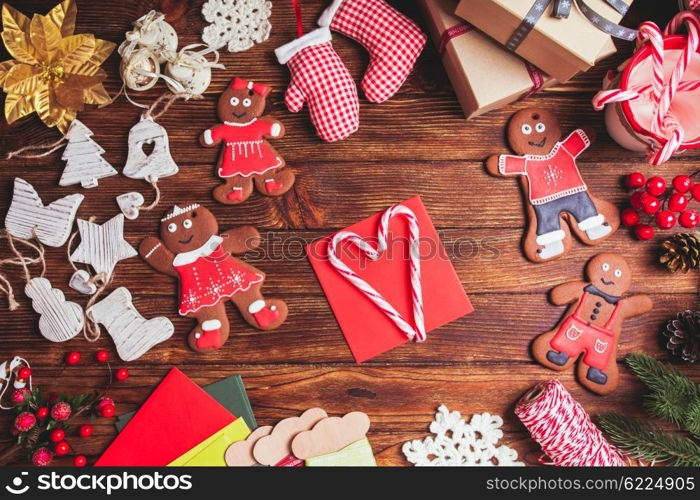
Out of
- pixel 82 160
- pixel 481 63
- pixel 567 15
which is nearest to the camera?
pixel 567 15

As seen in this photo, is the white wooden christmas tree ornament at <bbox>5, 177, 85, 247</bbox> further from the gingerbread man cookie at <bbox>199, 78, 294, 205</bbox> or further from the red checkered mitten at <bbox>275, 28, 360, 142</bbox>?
the red checkered mitten at <bbox>275, 28, 360, 142</bbox>

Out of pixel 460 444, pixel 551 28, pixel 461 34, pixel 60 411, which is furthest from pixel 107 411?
pixel 551 28

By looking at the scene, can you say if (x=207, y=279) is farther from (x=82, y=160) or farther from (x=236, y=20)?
(x=236, y=20)

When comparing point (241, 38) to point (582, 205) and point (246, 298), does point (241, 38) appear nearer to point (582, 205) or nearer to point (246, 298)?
point (246, 298)

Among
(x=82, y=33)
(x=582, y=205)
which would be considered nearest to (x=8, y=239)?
(x=82, y=33)

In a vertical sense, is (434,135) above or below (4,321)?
above

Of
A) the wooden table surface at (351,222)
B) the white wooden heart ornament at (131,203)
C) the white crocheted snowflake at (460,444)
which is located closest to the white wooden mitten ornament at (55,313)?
the wooden table surface at (351,222)
